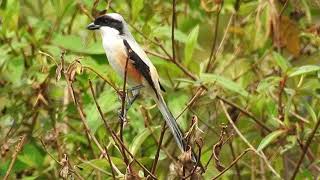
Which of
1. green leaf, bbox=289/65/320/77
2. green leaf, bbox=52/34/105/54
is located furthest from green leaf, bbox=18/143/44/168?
green leaf, bbox=289/65/320/77

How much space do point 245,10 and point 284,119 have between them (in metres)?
1.06

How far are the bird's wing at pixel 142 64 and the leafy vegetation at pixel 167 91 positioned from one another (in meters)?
0.18

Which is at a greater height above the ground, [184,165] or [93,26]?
[93,26]

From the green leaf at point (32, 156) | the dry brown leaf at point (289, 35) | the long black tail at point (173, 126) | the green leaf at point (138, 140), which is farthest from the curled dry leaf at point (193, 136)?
the dry brown leaf at point (289, 35)

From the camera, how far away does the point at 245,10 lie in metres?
4.95

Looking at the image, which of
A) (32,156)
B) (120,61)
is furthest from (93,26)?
(32,156)

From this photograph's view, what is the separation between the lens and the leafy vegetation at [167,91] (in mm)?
4047

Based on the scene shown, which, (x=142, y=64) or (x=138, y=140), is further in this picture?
(x=138, y=140)

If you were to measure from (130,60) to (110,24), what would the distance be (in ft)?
0.89

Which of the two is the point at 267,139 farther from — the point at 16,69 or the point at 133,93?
the point at 16,69

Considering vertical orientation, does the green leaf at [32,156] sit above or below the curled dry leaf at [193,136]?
below

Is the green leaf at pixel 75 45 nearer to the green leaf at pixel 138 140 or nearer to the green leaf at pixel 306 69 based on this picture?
the green leaf at pixel 138 140

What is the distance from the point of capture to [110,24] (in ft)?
12.3

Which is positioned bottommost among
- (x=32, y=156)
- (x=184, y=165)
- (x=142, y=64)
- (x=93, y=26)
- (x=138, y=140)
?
(x=32, y=156)
